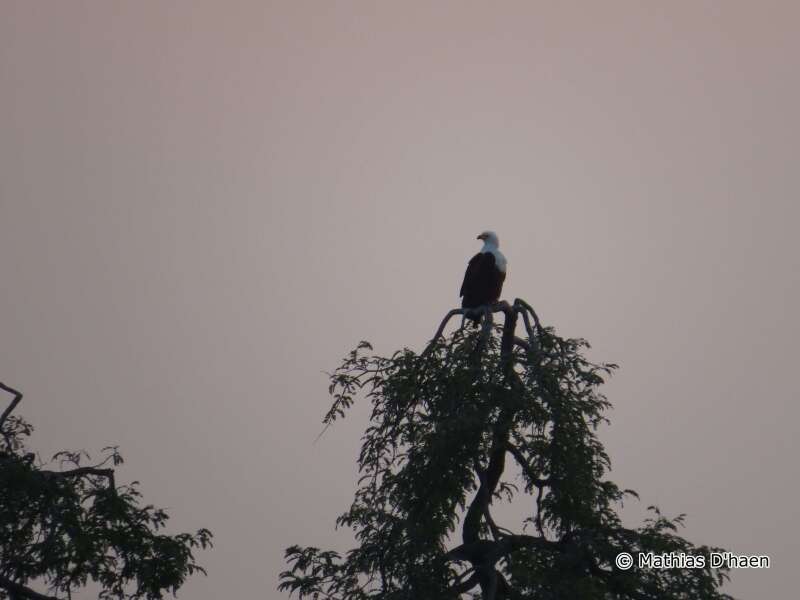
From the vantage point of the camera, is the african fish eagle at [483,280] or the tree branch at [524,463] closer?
the tree branch at [524,463]

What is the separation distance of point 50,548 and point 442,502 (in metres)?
3.19

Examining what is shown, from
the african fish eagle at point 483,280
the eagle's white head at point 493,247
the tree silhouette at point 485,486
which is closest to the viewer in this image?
the tree silhouette at point 485,486

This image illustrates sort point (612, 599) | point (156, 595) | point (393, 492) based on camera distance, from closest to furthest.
Result: point (612, 599)
point (393, 492)
point (156, 595)

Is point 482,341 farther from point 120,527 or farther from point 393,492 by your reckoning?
point 120,527

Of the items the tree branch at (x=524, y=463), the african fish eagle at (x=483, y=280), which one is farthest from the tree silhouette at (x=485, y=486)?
the african fish eagle at (x=483, y=280)

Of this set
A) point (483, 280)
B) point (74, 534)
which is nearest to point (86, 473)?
point (74, 534)

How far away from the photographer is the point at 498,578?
8.19 meters

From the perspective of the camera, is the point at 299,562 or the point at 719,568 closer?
the point at 719,568

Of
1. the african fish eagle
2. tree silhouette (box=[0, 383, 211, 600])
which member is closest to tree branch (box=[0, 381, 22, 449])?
tree silhouette (box=[0, 383, 211, 600])

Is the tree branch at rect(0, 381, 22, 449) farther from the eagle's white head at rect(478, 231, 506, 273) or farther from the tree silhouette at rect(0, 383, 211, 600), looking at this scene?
the eagle's white head at rect(478, 231, 506, 273)

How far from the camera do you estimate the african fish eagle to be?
44.7ft

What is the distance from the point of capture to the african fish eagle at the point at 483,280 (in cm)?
1362

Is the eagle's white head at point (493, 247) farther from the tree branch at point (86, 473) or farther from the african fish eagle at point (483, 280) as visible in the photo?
the tree branch at point (86, 473)

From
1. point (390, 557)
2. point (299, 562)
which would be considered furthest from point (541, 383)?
point (299, 562)
